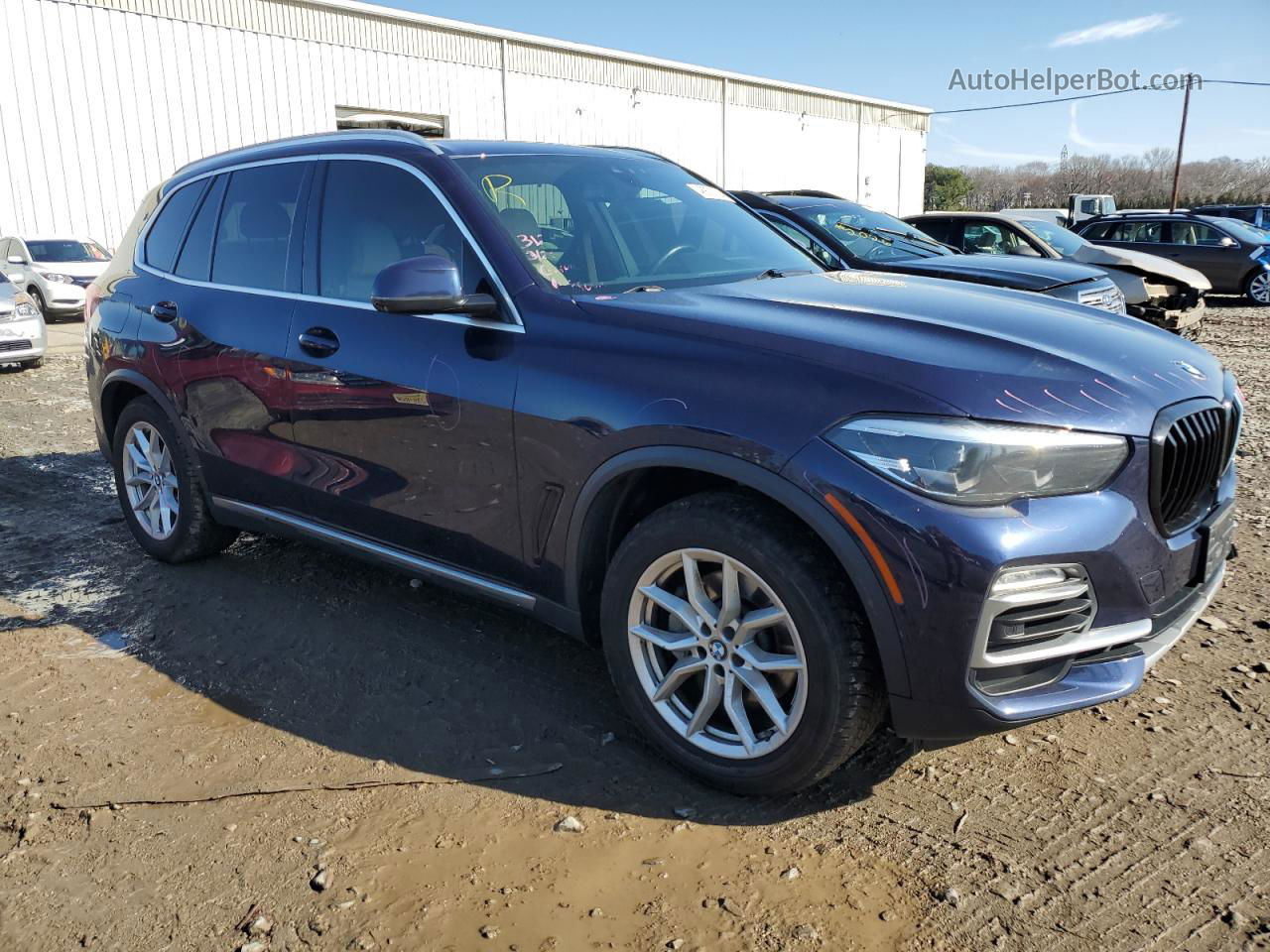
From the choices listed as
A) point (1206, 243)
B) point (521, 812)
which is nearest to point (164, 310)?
point (521, 812)

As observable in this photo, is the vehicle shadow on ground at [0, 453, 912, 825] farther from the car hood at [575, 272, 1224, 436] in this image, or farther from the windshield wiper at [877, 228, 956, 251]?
the windshield wiper at [877, 228, 956, 251]

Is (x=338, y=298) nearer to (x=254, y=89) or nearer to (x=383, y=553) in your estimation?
(x=383, y=553)

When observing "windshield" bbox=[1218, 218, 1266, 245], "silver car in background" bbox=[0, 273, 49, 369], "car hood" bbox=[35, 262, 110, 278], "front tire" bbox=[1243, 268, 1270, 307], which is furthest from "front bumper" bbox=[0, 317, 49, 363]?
"front tire" bbox=[1243, 268, 1270, 307]

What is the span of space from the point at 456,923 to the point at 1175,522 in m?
2.11

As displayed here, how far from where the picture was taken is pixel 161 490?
479cm

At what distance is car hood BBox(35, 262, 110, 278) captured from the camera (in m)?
17.3

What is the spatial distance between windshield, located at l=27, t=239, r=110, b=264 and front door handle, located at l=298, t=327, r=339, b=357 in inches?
655

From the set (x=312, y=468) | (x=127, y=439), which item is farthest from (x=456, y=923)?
(x=127, y=439)

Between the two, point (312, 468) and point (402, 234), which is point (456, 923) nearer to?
point (312, 468)

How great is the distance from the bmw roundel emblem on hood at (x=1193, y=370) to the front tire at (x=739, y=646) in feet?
4.06

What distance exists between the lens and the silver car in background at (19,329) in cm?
1167

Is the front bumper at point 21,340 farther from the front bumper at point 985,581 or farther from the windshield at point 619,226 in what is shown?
the front bumper at point 985,581

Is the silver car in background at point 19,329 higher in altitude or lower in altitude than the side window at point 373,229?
lower

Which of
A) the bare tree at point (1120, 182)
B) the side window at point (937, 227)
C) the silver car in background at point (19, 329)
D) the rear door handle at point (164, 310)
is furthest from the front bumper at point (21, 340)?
the bare tree at point (1120, 182)
